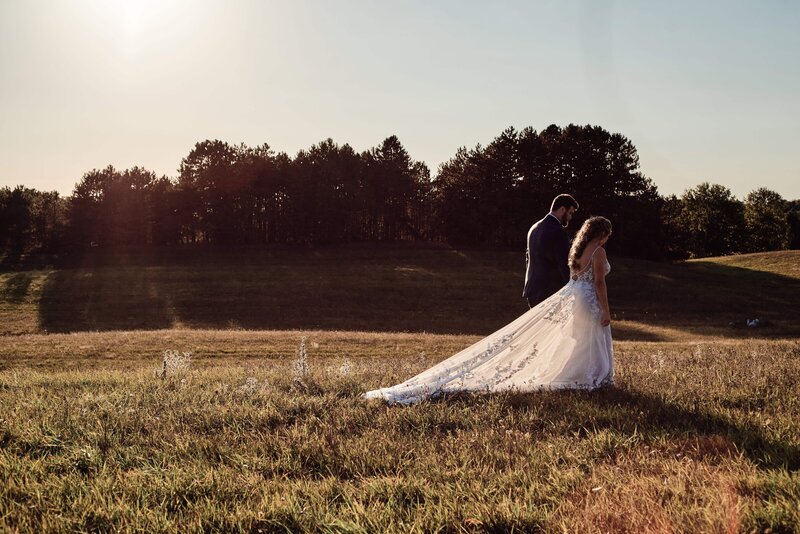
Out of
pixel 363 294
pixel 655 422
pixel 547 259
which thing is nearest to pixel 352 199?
pixel 363 294

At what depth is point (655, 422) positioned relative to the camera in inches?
237

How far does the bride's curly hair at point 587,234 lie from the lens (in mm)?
9234

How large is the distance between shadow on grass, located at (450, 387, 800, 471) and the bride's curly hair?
242cm

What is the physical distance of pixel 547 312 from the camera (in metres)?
9.49

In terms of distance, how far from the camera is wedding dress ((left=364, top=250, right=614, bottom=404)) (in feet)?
27.5

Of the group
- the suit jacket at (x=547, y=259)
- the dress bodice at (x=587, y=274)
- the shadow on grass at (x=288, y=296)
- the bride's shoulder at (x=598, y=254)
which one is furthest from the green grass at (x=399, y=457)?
the shadow on grass at (x=288, y=296)

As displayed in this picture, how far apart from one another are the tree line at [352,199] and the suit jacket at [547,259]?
187 feet

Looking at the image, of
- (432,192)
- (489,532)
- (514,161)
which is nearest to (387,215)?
(432,192)

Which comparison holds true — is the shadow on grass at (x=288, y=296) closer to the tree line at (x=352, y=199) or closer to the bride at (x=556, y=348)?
the tree line at (x=352, y=199)

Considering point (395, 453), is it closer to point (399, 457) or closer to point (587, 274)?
point (399, 457)

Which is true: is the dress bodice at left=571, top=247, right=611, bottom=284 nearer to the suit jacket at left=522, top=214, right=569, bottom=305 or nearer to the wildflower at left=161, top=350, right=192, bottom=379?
the suit jacket at left=522, top=214, right=569, bottom=305

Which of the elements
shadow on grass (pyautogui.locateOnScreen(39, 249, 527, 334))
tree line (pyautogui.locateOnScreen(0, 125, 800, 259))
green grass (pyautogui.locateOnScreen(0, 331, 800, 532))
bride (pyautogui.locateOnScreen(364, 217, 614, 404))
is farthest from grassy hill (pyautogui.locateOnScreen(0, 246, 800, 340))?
green grass (pyautogui.locateOnScreen(0, 331, 800, 532))

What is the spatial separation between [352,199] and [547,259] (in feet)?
214

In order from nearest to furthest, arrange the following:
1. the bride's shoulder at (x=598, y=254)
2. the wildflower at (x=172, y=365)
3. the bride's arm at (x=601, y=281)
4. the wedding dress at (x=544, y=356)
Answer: the wedding dress at (x=544, y=356)
the bride's arm at (x=601, y=281)
the bride's shoulder at (x=598, y=254)
the wildflower at (x=172, y=365)
